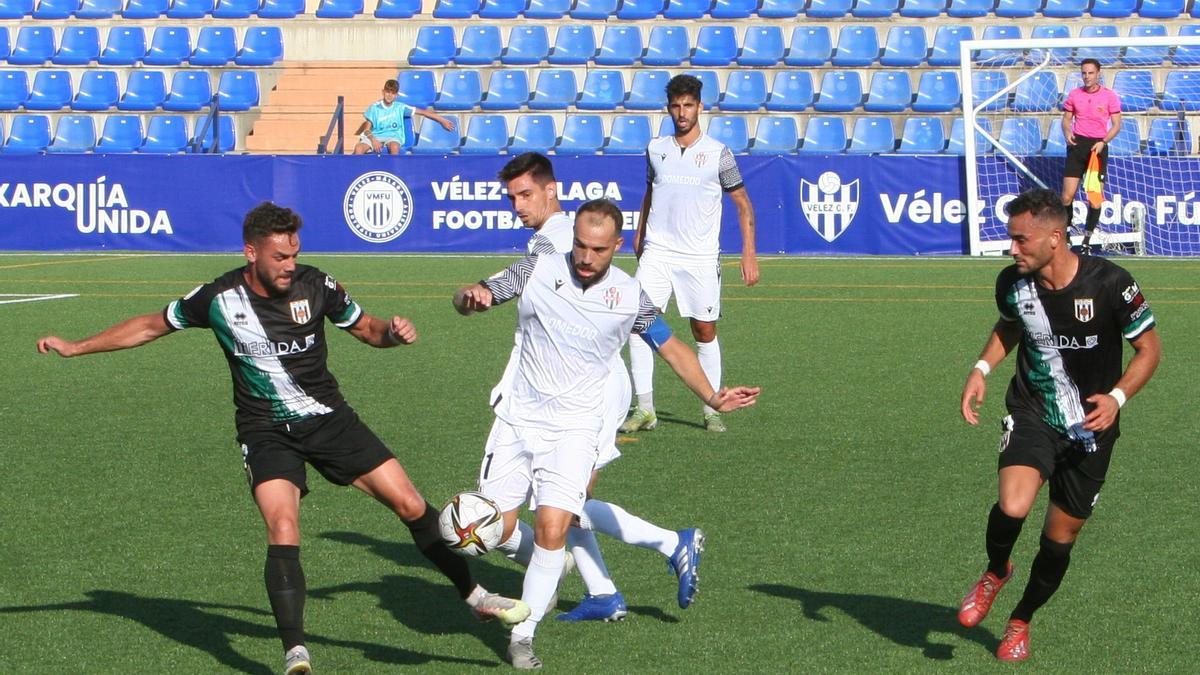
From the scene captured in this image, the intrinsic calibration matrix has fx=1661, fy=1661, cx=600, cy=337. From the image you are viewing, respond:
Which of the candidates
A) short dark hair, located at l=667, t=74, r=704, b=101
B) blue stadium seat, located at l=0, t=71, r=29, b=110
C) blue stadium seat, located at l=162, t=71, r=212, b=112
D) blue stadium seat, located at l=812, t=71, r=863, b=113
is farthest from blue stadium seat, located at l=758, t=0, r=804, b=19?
short dark hair, located at l=667, t=74, r=704, b=101

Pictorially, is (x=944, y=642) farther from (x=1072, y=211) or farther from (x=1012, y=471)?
(x=1072, y=211)

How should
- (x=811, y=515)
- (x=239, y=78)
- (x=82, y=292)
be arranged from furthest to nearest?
1. (x=239, y=78)
2. (x=82, y=292)
3. (x=811, y=515)

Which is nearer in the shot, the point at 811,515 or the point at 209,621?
the point at 209,621

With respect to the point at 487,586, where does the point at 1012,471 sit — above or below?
above

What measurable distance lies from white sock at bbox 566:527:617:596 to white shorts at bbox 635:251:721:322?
460cm

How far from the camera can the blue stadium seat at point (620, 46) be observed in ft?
99.4

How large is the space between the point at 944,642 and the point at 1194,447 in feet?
15.6

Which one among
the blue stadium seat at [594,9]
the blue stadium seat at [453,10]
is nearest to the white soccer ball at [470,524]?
the blue stadium seat at [594,9]

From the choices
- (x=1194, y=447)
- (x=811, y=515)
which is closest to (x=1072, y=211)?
(x=1194, y=447)

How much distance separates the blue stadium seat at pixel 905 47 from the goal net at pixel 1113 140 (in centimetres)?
119

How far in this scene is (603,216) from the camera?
607 centimetres

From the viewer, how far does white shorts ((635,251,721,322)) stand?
11.3 m

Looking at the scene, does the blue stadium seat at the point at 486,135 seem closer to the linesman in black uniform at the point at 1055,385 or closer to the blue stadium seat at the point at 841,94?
the blue stadium seat at the point at 841,94

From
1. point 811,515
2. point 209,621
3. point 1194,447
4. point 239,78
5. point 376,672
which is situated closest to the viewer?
point 376,672
